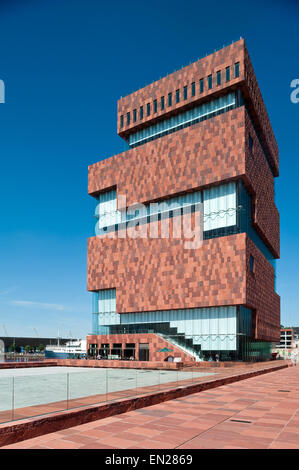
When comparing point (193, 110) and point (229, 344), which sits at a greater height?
point (193, 110)

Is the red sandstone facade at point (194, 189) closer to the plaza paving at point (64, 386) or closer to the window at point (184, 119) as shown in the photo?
the window at point (184, 119)

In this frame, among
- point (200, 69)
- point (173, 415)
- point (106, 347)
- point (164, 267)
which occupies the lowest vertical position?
point (106, 347)

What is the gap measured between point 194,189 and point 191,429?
5965 cm

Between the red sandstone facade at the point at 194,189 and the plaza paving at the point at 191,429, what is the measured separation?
46.2 m

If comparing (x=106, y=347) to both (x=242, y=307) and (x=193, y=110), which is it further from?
(x=193, y=110)

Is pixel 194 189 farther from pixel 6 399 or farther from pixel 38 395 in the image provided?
pixel 6 399

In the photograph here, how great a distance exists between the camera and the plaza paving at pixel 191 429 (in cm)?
1055

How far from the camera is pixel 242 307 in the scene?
6488 cm

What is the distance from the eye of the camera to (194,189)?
230 ft

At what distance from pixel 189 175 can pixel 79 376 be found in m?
57.7

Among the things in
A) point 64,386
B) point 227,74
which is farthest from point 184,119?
point 64,386

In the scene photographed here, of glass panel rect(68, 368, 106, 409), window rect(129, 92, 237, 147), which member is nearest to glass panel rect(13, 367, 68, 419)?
glass panel rect(68, 368, 106, 409)
